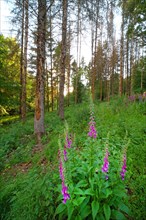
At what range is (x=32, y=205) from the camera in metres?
2.54

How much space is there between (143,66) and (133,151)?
1900 cm

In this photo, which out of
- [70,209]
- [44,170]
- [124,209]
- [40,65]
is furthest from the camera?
[40,65]

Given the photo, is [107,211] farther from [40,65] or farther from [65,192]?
[40,65]

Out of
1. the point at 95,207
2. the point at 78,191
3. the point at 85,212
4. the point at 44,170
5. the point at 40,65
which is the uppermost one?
the point at 40,65

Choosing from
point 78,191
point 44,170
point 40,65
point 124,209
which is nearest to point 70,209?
point 78,191

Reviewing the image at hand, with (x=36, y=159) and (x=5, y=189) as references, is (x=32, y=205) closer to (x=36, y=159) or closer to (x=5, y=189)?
(x=5, y=189)

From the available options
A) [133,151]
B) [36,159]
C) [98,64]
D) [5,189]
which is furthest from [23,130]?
[98,64]

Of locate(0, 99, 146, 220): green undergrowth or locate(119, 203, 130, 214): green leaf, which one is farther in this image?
locate(0, 99, 146, 220): green undergrowth

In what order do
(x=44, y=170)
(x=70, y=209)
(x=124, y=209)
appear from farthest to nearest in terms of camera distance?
(x=44, y=170)
(x=124, y=209)
(x=70, y=209)

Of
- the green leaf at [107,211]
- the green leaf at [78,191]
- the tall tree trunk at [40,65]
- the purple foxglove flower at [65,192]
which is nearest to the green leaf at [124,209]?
the green leaf at [107,211]

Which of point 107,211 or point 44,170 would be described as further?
point 44,170

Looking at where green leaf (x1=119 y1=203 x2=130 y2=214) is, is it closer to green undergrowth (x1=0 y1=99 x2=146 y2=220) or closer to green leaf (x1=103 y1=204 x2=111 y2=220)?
green leaf (x1=103 y1=204 x2=111 y2=220)

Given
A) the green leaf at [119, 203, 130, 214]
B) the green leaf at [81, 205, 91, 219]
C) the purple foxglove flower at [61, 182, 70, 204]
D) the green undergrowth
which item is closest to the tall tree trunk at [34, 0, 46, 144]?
the green undergrowth

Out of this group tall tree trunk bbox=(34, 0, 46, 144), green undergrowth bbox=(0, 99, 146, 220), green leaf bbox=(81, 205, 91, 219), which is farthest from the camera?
tall tree trunk bbox=(34, 0, 46, 144)
